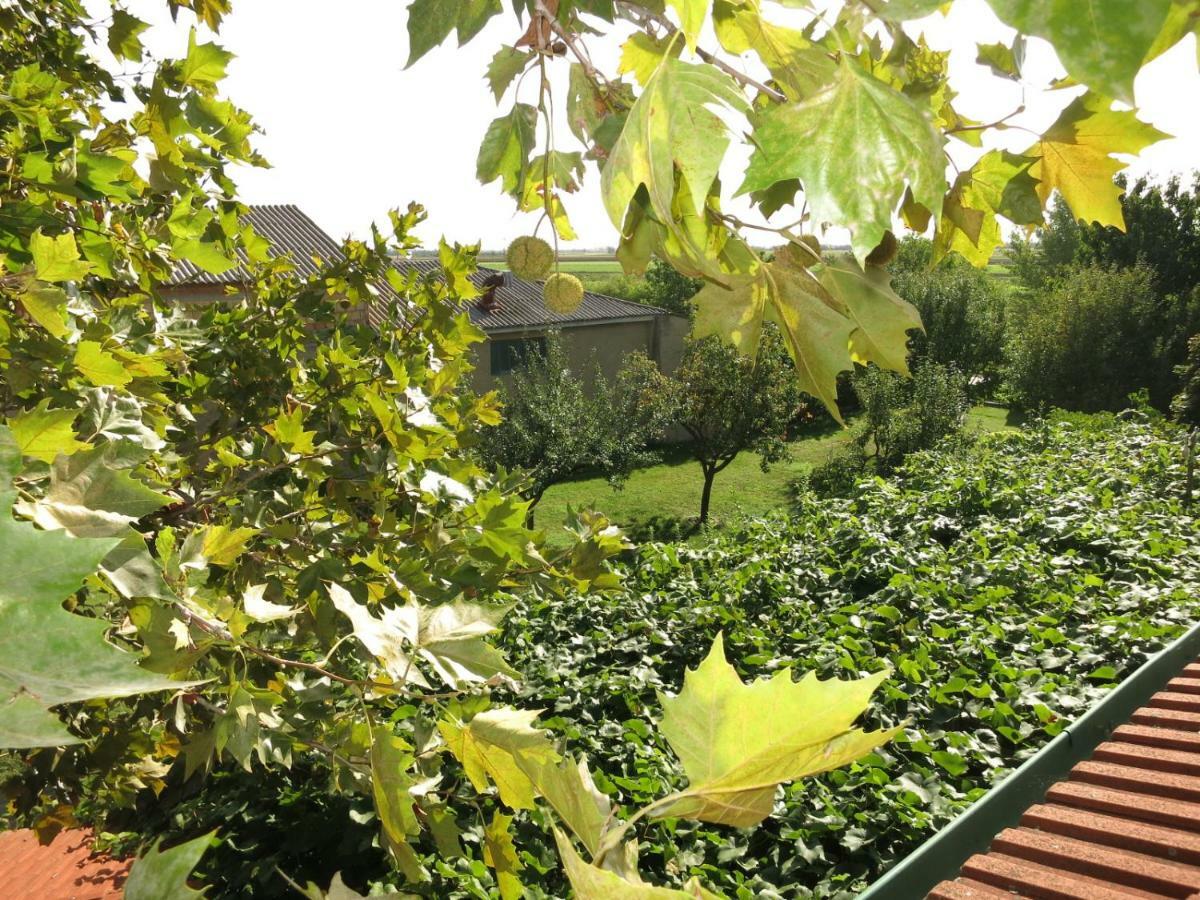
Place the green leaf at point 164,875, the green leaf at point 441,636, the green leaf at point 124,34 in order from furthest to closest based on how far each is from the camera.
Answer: the green leaf at point 124,34
the green leaf at point 441,636
the green leaf at point 164,875

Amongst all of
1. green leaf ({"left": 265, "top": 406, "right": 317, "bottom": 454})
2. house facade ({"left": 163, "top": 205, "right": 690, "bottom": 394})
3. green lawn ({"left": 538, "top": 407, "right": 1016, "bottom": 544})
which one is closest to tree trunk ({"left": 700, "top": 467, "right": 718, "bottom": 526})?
green lawn ({"left": 538, "top": 407, "right": 1016, "bottom": 544})

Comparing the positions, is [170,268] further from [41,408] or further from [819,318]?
[819,318]

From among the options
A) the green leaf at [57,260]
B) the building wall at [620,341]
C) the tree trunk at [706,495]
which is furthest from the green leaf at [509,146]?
the building wall at [620,341]

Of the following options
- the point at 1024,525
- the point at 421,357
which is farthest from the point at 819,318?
the point at 1024,525

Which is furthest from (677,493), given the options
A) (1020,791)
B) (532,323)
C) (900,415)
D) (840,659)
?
(1020,791)

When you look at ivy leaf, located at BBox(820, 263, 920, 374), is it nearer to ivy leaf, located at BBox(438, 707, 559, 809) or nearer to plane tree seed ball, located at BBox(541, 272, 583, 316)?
plane tree seed ball, located at BBox(541, 272, 583, 316)

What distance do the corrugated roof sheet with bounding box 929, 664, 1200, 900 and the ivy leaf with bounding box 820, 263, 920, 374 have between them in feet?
4.95

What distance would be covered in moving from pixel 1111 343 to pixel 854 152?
104ft

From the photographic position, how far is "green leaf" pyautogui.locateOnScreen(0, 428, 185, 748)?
451 mm

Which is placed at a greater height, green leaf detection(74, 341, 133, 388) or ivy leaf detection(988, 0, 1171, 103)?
ivy leaf detection(988, 0, 1171, 103)

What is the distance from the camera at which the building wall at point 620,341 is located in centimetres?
2920

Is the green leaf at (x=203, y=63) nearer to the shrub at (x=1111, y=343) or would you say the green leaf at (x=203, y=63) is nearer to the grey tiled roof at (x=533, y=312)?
the grey tiled roof at (x=533, y=312)

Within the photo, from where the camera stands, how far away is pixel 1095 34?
51 cm

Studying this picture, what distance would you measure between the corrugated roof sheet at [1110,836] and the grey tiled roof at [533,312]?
23134 mm
